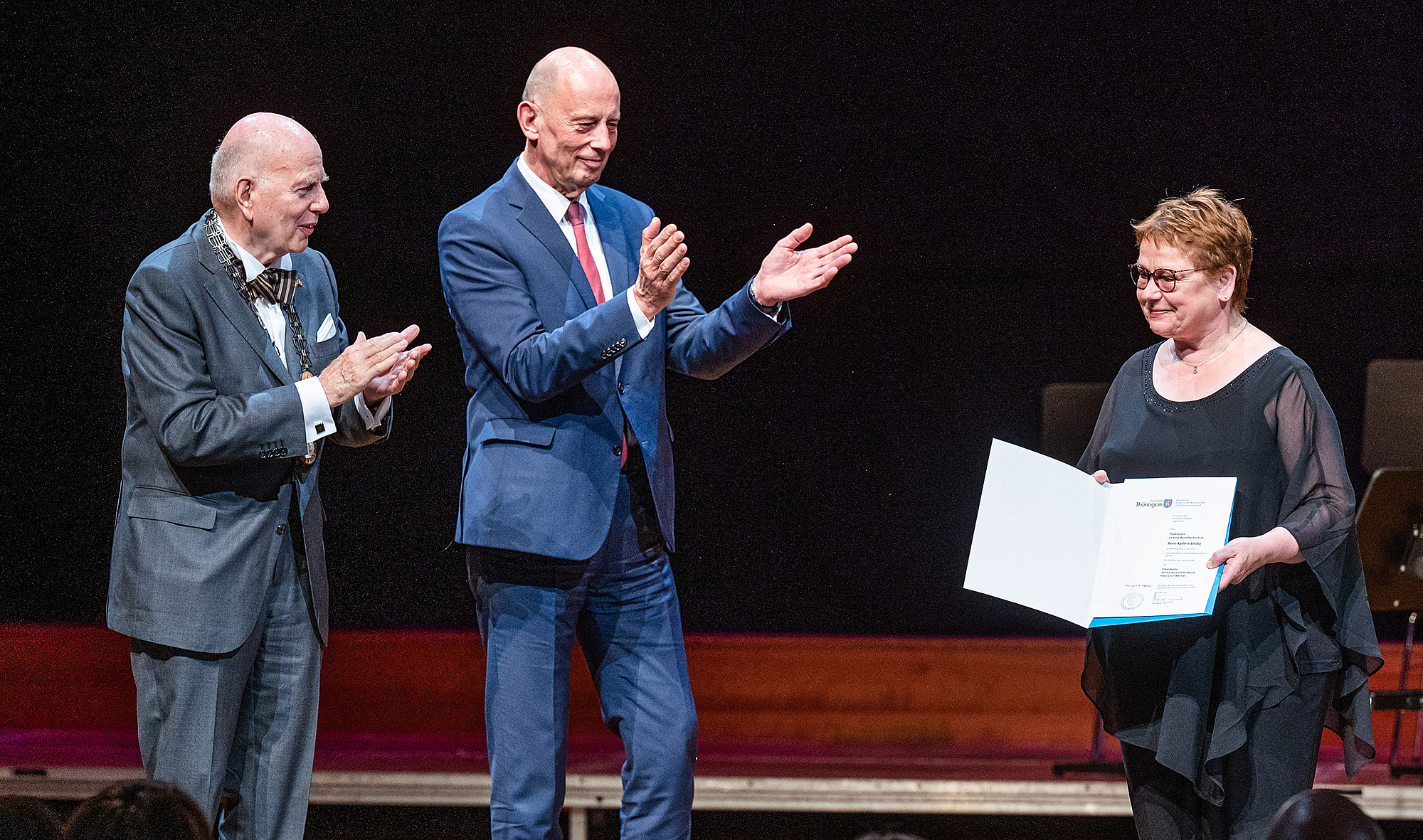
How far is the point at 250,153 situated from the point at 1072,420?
230 cm

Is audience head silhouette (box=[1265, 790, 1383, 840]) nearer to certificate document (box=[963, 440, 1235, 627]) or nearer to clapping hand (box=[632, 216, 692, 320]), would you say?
certificate document (box=[963, 440, 1235, 627])

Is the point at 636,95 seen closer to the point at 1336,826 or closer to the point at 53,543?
the point at 53,543

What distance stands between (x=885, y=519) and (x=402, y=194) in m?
1.87

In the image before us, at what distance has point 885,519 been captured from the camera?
3.98 m

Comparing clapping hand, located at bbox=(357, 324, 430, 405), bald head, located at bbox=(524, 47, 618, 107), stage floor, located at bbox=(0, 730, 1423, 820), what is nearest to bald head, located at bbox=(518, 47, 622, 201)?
bald head, located at bbox=(524, 47, 618, 107)

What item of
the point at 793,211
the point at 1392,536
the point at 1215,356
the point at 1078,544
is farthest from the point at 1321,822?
the point at 793,211

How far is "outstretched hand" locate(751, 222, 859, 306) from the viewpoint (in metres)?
2.20

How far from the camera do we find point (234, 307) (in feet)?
7.14

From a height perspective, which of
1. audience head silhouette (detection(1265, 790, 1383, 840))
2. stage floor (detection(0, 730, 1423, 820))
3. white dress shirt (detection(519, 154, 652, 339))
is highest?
white dress shirt (detection(519, 154, 652, 339))

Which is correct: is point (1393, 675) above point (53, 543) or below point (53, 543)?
below

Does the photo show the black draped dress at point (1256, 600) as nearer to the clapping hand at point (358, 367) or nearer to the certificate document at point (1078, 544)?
the certificate document at point (1078, 544)

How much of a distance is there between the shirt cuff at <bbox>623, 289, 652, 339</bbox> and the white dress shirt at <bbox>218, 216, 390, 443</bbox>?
0.57 metres

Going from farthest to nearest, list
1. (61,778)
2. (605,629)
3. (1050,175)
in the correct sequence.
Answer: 1. (1050,175)
2. (61,778)
3. (605,629)

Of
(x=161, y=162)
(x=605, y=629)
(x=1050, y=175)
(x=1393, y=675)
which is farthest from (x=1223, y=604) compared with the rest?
(x=161, y=162)
